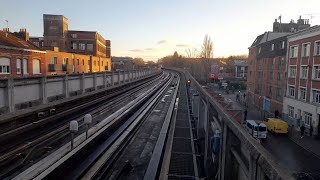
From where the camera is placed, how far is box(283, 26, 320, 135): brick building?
104 ft

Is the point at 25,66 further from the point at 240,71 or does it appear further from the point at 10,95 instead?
the point at 240,71

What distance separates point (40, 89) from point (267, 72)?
4286 cm

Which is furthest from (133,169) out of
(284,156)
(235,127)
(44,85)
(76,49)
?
(76,49)

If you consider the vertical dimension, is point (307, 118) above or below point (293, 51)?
below

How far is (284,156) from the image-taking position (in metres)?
25.5

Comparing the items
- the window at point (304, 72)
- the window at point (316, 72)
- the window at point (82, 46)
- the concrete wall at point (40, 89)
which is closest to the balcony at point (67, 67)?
the window at point (82, 46)

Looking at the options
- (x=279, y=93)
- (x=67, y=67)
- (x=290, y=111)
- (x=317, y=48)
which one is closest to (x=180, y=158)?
(x=317, y=48)

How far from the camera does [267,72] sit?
49688 mm

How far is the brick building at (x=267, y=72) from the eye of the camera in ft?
143

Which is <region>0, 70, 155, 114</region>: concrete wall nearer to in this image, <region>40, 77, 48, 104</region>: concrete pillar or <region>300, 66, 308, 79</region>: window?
<region>40, 77, 48, 104</region>: concrete pillar

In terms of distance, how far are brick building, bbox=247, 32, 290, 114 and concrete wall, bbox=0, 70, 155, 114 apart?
31.0m

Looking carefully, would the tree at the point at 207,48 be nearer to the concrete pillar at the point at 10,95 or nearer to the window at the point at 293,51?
the window at the point at 293,51

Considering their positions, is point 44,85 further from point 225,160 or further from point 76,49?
point 76,49

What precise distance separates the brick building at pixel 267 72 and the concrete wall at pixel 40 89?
31.0 meters
